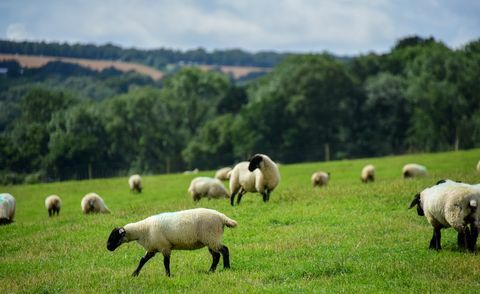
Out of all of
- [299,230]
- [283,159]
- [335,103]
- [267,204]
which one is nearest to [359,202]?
[267,204]

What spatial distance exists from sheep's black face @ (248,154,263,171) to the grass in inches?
59.8

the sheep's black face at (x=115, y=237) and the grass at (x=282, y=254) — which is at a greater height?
the sheep's black face at (x=115, y=237)

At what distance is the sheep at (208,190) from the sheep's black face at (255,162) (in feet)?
24.1

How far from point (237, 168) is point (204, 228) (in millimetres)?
12862

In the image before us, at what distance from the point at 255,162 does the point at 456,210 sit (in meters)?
11.8

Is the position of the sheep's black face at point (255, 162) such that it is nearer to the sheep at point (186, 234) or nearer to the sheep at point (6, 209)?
the sheep at point (186, 234)

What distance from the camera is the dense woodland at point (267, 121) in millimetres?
89875

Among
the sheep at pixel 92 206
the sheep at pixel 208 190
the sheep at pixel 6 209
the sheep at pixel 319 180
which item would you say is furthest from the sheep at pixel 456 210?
the sheep at pixel 319 180

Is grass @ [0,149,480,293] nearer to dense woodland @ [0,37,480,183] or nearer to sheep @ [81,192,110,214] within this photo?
sheep @ [81,192,110,214]

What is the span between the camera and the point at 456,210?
580 inches

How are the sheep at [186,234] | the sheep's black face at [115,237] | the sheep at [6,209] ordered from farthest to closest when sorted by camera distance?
the sheep at [6,209] → the sheep's black face at [115,237] → the sheep at [186,234]

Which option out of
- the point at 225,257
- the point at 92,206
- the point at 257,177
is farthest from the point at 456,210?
the point at 92,206

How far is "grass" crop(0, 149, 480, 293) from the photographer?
13625mm

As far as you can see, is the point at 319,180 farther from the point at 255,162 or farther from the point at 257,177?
the point at 255,162
